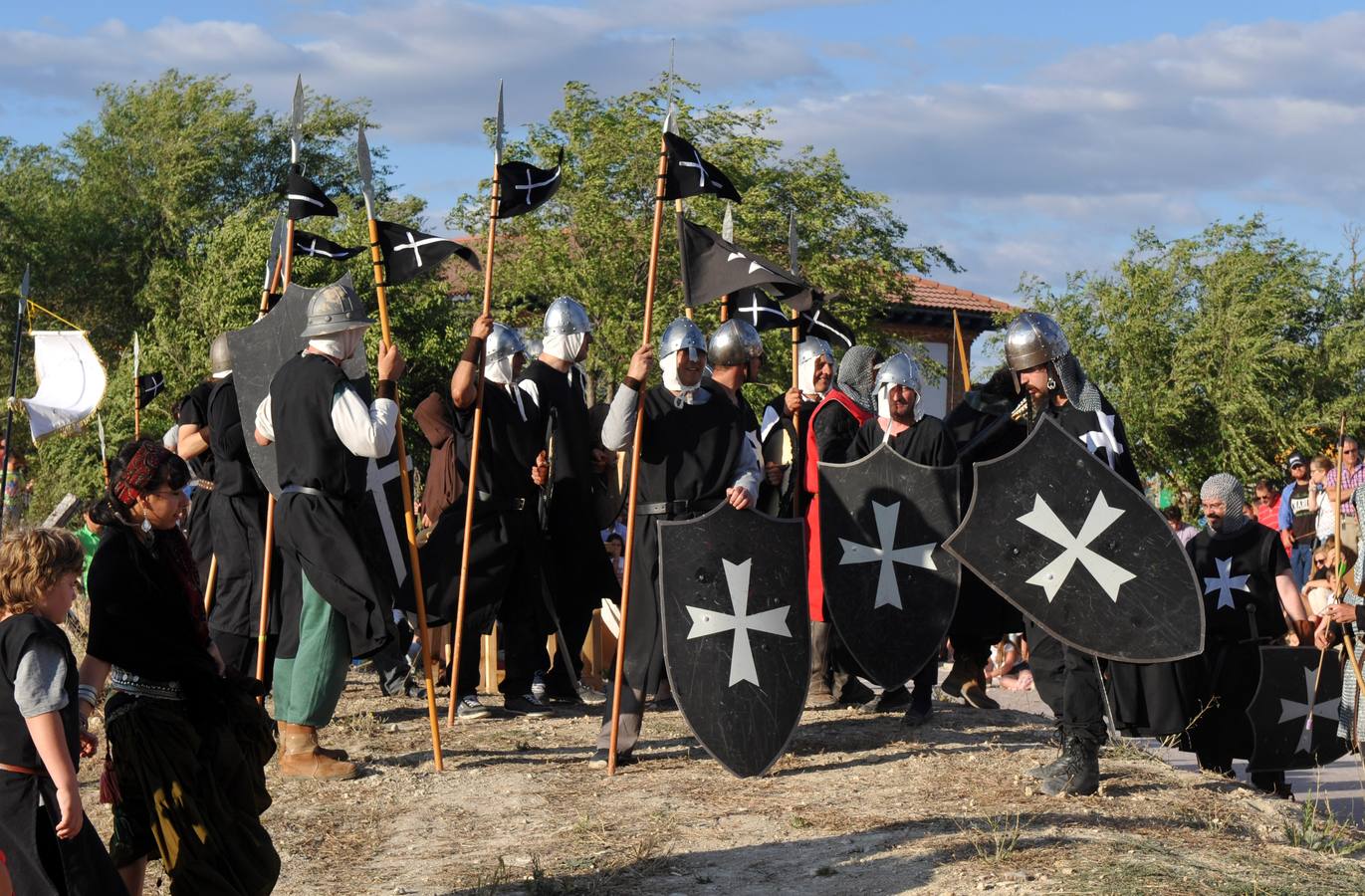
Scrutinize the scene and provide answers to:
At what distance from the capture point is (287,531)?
6.47 meters

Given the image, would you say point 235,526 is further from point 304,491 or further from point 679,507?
point 679,507

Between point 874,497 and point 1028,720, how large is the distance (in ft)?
4.98

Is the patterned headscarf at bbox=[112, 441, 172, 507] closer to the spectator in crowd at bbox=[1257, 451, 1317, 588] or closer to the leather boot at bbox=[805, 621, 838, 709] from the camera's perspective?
the leather boot at bbox=[805, 621, 838, 709]

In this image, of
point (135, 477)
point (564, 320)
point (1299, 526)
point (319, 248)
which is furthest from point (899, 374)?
point (1299, 526)

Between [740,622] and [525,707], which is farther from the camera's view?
[525,707]

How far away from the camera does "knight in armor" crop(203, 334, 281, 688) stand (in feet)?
24.7

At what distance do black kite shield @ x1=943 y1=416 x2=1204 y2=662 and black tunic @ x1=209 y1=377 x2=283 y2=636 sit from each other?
10.3 feet

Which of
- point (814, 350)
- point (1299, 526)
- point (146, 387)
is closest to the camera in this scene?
point (814, 350)

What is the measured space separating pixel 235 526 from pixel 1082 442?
374cm

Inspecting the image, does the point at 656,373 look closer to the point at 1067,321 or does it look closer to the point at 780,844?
the point at 1067,321

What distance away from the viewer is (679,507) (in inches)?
269

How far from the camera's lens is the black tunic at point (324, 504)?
6.38 metres

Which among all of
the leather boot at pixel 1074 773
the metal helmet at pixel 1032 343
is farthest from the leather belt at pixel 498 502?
the leather boot at pixel 1074 773

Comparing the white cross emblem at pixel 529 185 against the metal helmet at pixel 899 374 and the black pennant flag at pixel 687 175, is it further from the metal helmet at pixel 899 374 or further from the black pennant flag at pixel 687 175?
the metal helmet at pixel 899 374
